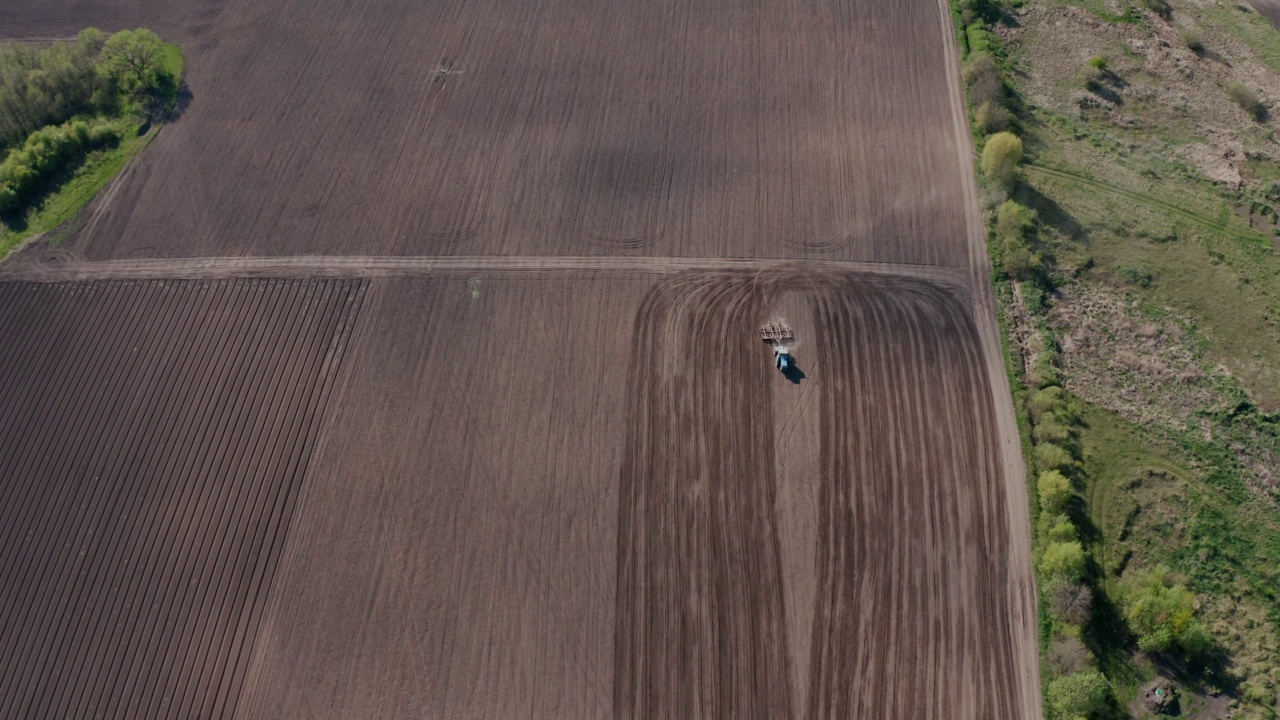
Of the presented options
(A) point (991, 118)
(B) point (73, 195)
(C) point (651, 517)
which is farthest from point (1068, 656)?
(B) point (73, 195)

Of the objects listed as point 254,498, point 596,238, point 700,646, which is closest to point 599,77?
point 596,238

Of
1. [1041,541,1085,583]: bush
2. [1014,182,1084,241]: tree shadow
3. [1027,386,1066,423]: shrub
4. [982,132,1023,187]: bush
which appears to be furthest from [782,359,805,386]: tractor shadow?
[982,132,1023,187]: bush

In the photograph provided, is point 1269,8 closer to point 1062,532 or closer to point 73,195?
point 1062,532

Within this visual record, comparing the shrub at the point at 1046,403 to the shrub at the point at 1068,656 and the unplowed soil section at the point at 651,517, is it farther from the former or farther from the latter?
the shrub at the point at 1068,656

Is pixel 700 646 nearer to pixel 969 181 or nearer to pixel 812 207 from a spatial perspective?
pixel 812 207

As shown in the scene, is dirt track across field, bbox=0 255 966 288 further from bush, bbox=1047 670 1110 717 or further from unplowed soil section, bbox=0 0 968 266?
bush, bbox=1047 670 1110 717

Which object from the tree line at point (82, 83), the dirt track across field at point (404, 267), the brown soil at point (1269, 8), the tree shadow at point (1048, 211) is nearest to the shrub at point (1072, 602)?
the dirt track across field at point (404, 267)

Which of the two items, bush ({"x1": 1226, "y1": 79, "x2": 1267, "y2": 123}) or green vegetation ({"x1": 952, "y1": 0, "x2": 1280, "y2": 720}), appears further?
bush ({"x1": 1226, "y1": 79, "x2": 1267, "y2": 123})

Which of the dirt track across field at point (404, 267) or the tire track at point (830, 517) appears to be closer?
the tire track at point (830, 517)
